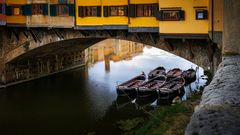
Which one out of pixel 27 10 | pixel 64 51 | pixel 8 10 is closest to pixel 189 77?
pixel 64 51

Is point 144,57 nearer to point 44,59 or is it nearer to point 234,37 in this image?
point 44,59

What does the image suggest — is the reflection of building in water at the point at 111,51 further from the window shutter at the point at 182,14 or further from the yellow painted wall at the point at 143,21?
the window shutter at the point at 182,14

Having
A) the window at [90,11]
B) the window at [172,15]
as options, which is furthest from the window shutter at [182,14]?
the window at [90,11]

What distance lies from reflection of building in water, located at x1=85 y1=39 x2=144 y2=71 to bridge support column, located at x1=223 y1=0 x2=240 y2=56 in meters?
24.9

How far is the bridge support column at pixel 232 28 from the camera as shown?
11.3 meters

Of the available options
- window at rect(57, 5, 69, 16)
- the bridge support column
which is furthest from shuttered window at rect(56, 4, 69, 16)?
the bridge support column

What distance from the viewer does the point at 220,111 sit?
4859 millimetres

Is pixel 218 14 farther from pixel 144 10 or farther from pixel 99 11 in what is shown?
pixel 99 11

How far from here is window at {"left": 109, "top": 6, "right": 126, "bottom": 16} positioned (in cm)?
2166

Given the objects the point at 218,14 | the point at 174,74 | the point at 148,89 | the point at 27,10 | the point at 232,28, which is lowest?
the point at 148,89

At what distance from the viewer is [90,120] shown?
62.3 feet

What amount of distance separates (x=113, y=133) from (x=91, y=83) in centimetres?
1204

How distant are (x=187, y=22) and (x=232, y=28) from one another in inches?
304

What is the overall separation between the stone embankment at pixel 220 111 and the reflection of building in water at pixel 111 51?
30.0m
